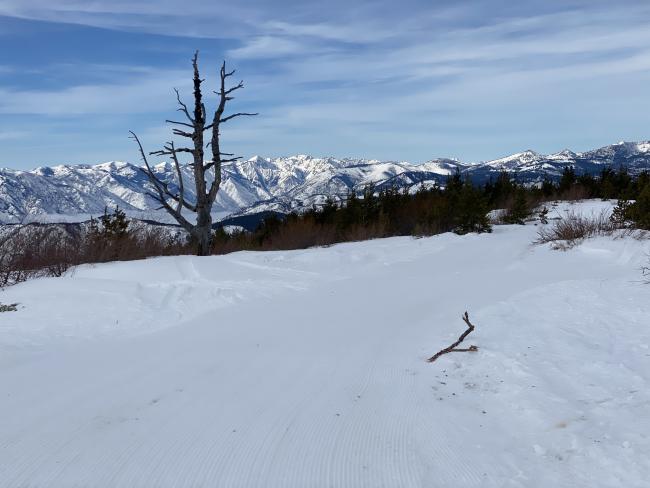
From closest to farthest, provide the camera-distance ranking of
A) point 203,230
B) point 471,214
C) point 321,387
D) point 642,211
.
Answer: point 321,387
point 642,211
point 203,230
point 471,214

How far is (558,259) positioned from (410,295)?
18.4 feet

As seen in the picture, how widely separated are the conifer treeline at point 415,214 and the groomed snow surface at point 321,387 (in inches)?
368

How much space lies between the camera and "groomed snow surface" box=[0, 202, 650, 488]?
9.62 ft

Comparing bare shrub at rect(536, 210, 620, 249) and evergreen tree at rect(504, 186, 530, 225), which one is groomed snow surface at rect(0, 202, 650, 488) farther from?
evergreen tree at rect(504, 186, 530, 225)

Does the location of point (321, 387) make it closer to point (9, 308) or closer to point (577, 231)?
point (9, 308)

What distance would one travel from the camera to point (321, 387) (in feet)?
14.3

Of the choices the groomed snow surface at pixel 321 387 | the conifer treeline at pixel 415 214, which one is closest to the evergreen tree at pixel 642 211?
the conifer treeline at pixel 415 214

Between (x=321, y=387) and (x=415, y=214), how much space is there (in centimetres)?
2464

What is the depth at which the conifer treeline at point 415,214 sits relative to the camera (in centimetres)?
2275

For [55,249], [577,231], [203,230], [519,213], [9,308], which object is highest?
[519,213]

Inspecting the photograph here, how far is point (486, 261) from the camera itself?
1410 centimetres

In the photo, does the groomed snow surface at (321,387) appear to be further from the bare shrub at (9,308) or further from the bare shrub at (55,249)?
the bare shrub at (55,249)

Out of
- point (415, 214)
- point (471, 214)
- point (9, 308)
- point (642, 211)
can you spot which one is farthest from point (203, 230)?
point (415, 214)

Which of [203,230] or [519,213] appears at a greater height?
[519,213]
